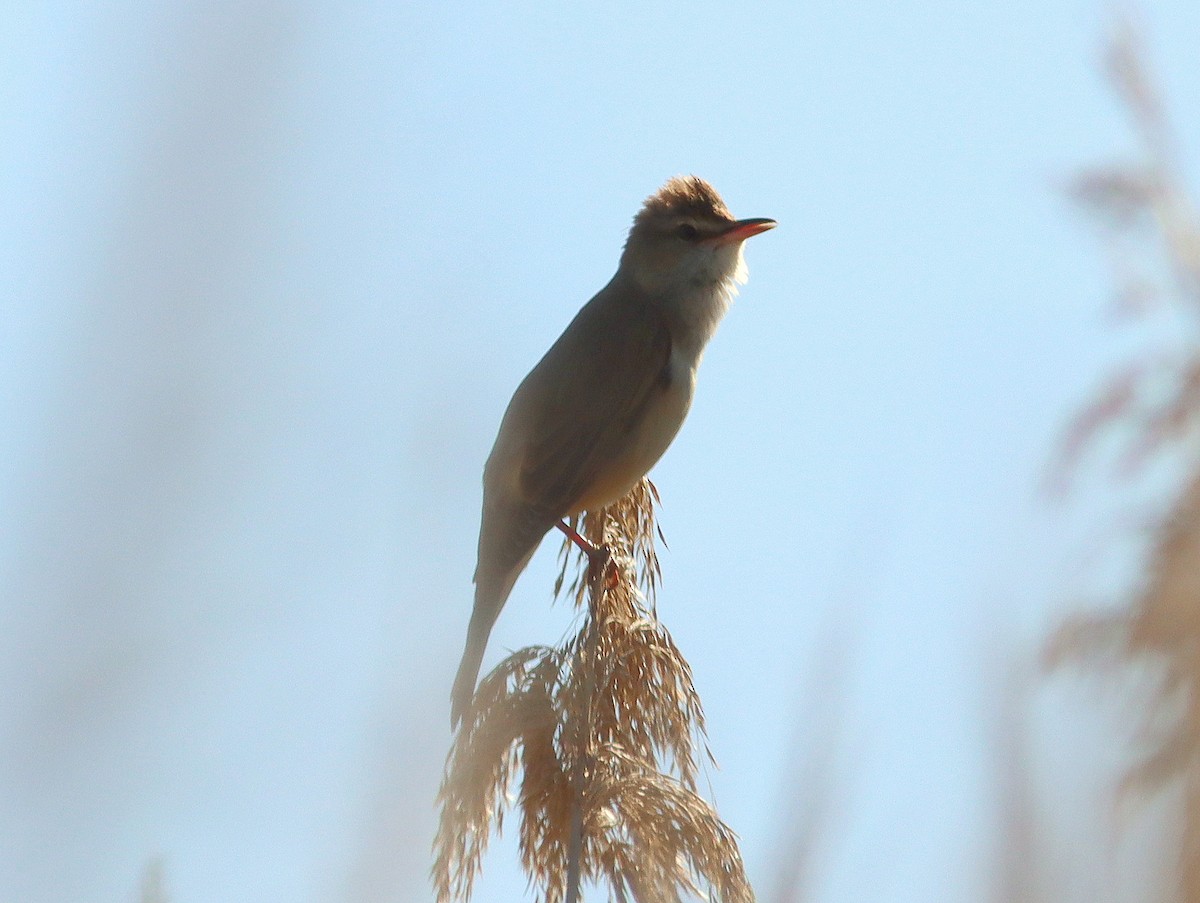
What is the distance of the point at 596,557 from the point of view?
113 inches

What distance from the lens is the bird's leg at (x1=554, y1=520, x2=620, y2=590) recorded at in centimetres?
274

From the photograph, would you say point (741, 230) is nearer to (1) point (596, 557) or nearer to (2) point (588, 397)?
(2) point (588, 397)

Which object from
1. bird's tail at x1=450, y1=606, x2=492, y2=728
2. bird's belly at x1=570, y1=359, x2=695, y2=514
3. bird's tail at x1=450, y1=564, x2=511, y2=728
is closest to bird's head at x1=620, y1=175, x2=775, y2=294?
bird's belly at x1=570, y1=359, x2=695, y2=514

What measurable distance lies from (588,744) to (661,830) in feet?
0.72

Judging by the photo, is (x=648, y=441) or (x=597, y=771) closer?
(x=597, y=771)

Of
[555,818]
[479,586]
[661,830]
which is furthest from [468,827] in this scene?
[479,586]

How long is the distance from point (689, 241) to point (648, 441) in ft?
3.18

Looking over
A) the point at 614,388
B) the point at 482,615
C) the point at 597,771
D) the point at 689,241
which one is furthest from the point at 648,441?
the point at 597,771

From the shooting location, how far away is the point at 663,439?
3.94 m

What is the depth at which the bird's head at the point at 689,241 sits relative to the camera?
14.5ft

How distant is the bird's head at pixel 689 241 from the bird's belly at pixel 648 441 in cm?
42

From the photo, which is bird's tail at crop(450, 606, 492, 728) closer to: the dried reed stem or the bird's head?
the dried reed stem

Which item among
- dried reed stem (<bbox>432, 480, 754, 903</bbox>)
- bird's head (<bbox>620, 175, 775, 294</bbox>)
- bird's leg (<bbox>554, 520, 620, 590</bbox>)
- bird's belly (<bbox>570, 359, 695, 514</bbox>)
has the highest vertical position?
bird's head (<bbox>620, 175, 775, 294</bbox>)

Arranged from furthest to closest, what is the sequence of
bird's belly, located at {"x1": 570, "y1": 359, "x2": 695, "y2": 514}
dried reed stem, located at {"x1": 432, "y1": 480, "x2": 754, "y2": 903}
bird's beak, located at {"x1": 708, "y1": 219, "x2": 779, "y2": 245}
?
bird's beak, located at {"x1": 708, "y1": 219, "x2": 779, "y2": 245}, bird's belly, located at {"x1": 570, "y1": 359, "x2": 695, "y2": 514}, dried reed stem, located at {"x1": 432, "y1": 480, "x2": 754, "y2": 903}
